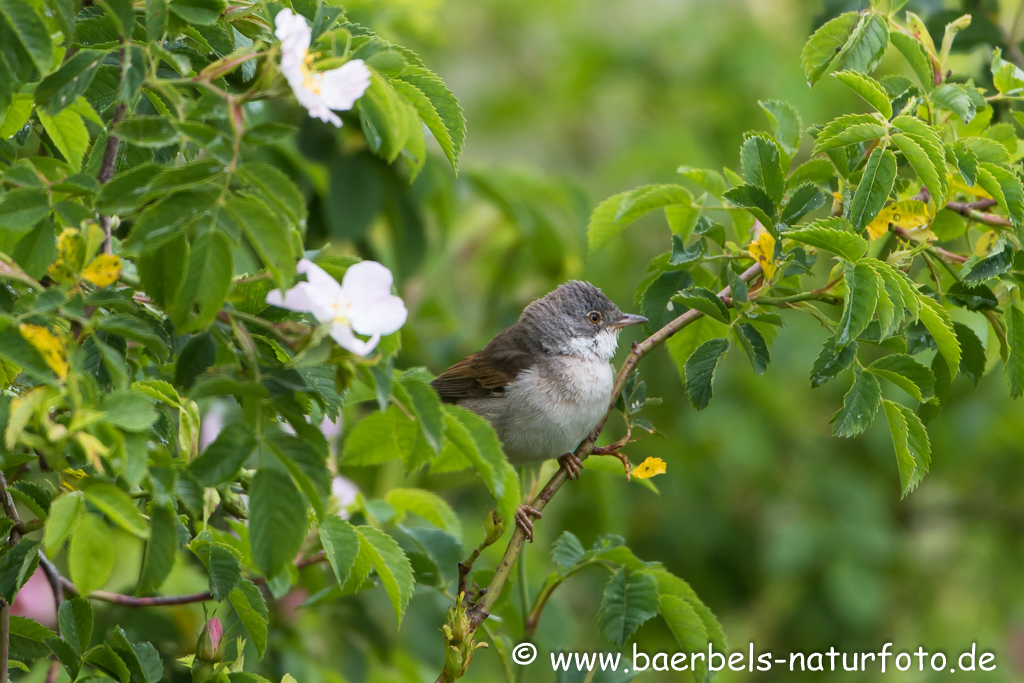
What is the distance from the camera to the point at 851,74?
6.66ft

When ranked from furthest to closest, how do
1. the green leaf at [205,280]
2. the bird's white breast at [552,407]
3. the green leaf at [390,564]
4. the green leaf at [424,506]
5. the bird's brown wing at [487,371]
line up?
the bird's brown wing at [487,371] < the bird's white breast at [552,407] < the green leaf at [424,506] < the green leaf at [390,564] < the green leaf at [205,280]

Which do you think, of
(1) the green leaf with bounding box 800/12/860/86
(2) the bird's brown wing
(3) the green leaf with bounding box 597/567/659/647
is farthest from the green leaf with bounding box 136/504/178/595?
(2) the bird's brown wing

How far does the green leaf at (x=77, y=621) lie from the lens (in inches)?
75.7

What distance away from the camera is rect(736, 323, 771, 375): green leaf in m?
2.20

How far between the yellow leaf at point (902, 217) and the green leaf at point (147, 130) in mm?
1525

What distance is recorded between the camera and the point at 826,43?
7.41 feet

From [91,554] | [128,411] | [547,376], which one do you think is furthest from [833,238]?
[547,376]

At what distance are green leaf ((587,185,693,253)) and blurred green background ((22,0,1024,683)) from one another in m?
1.38

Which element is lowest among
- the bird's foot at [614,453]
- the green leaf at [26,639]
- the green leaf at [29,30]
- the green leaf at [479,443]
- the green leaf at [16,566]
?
the green leaf at [26,639]

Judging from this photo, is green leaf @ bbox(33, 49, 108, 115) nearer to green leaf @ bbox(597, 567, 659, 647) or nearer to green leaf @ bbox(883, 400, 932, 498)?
green leaf @ bbox(597, 567, 659, 647)

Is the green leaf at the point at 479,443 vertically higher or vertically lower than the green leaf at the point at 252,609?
higher

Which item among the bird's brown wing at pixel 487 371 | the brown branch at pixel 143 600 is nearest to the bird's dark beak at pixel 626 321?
the bird's brown wing at pixel 487 371

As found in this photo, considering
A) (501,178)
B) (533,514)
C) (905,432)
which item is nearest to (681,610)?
(533,514)

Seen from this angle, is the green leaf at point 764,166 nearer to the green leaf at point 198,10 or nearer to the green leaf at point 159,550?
the green leaf at point 198,10
